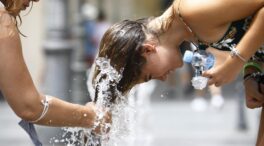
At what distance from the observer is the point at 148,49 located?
3885 millimetres

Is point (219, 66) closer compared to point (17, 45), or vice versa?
point (17, 45)

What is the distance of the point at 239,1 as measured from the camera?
12.0ft

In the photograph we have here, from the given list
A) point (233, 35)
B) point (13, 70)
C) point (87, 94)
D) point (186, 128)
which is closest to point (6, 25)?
point (13, 70)

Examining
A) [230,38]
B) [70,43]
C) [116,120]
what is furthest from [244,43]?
[70,43]

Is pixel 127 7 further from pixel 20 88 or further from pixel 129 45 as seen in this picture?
pixel 20 88

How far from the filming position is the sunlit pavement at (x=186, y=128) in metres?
9.45

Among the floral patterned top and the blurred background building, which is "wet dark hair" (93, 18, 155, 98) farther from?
the blurred background building

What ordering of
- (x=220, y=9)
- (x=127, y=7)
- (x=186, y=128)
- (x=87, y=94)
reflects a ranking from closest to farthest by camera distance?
(x=220, y=9)
(x=87, y=94)
(x=186, y=128)
(x=127, y=7)

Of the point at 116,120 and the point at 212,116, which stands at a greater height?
the point at 116,120

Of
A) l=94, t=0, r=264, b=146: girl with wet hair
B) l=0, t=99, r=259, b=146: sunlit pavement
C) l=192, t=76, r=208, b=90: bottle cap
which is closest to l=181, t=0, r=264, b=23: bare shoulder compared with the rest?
l=94, t=0, r=264, b=146: girl with wet hair

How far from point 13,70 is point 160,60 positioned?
74 cm

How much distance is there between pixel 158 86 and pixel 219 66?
12518mm

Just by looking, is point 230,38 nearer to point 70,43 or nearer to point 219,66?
point 219,66

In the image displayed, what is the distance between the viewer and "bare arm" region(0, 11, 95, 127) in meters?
3.47
